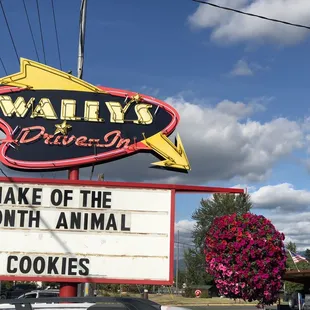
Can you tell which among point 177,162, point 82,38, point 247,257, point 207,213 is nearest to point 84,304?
point 177,162

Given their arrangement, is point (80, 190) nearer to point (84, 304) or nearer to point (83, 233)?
point (83, 233)

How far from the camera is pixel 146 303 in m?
4.26

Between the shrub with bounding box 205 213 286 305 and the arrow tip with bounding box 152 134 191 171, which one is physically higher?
the arrow tip with bounding box 152 134 191 171

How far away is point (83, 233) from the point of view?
1017 cm

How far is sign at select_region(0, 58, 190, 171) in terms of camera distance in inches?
411

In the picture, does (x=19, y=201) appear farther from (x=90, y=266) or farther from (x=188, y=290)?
(x=188, y=290)

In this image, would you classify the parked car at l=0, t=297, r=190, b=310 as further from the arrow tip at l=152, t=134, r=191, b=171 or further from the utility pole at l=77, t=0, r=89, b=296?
the utility pole at l=77, t=0, r=89, b=296

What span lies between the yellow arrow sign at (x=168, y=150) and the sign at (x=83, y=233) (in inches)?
29.6

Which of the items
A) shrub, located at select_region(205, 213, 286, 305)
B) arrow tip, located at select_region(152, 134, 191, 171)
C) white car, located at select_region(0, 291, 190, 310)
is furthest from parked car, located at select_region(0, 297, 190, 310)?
shrub, located at select_region(205, 213, 286, 305)

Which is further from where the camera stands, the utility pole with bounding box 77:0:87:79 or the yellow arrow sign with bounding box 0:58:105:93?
the utility pole with bounding box 77:0:87:79

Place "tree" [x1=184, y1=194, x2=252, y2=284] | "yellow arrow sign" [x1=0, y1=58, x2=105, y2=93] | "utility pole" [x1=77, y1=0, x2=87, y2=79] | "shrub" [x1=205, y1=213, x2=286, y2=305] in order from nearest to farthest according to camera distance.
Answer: "yellow arrow sign" [x1=0, y1=58, x2=105, y2=93]
"shrub" [x1=205, y1=213, x2=286, y2=305]
"utility pole" [x1=77, y1=0, x2=87, y2=79]
"tree" [x1=184, y1=194, x2=252, y2=284]

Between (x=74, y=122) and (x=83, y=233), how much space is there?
227cm

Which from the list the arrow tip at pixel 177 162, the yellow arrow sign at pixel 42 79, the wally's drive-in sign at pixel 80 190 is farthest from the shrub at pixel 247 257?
the yellow arrow sign at pixel 42 79

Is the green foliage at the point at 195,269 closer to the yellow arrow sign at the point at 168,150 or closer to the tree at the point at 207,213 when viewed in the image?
the tree at the point at 207,213
